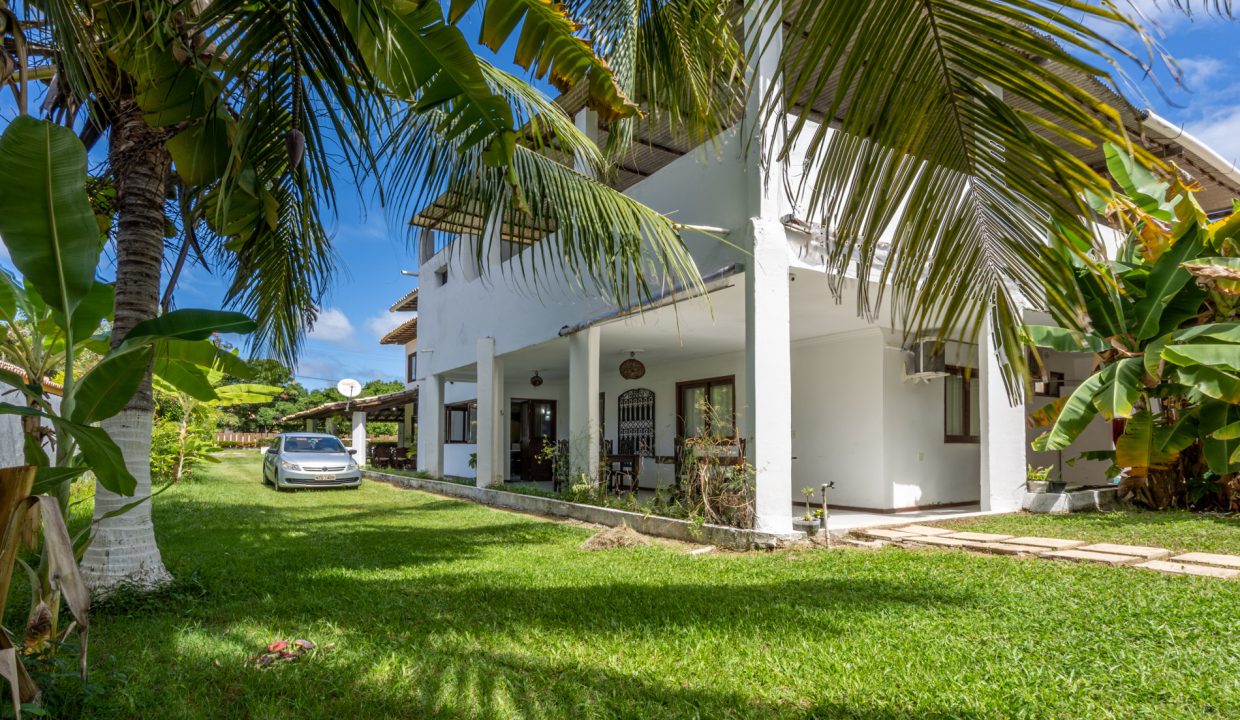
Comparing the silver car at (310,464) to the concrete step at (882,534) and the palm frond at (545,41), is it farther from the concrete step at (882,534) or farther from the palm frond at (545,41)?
the palm frond at (545,41)

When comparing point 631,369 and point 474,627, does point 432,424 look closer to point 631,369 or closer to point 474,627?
point 631,369

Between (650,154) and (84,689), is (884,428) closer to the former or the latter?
(650,154)

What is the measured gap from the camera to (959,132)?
1958 millimetres

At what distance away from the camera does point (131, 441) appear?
507 centimetres

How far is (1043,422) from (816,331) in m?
3.60

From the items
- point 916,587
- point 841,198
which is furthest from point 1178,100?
point 916,587

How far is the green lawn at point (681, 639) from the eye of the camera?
11.0 feet

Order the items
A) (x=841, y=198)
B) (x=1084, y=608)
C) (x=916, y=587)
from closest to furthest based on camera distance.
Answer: (x=841, y=198), (x=1084, y=608), (x=916, y=587)

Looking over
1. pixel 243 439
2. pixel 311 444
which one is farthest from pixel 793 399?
pixel 243 439

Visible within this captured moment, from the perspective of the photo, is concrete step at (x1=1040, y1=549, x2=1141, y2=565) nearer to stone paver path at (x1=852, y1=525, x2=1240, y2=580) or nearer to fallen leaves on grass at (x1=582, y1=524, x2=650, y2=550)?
stone paver path at (x1=852, y1=525, x2=1240, y2=580)

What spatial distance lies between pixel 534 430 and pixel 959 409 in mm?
11176

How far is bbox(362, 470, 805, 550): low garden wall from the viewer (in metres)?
7.73

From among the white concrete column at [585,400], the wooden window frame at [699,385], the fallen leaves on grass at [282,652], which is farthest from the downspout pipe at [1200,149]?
the fallen leaves on grass at [282,652]

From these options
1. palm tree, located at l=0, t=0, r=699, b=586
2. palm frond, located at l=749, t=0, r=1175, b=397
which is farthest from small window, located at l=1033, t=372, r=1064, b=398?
palm frond, located at l=749, t=0, r=1175, b=397
